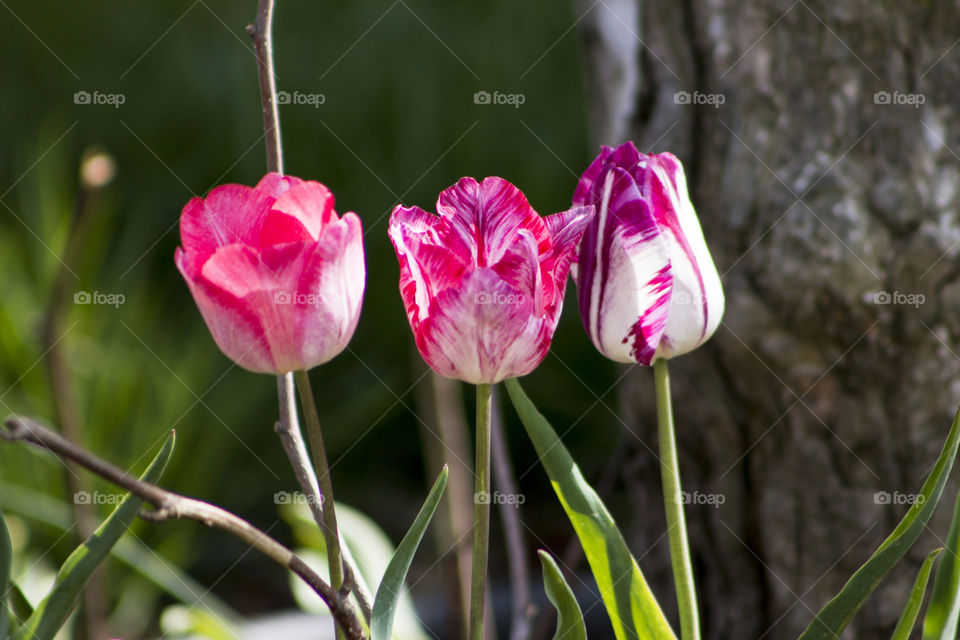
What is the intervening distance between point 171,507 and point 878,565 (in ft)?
0.91

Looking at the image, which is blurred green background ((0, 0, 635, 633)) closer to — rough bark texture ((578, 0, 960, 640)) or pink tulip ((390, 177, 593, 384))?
rough bark texture ((578, 0, 960, 640))

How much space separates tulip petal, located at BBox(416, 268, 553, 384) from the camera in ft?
1.13

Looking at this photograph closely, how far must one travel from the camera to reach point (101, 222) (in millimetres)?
1578

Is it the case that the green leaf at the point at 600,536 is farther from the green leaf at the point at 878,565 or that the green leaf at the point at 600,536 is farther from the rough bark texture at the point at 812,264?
the rough bark texture at the point at 812,264

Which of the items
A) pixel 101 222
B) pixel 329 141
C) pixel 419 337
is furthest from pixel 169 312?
pixel 419 337

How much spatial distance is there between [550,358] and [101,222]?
80 cm

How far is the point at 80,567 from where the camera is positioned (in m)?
0.34

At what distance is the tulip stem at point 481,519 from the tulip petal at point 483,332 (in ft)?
0.04

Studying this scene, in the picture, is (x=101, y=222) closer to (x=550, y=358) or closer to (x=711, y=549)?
(x=550, y=358)
